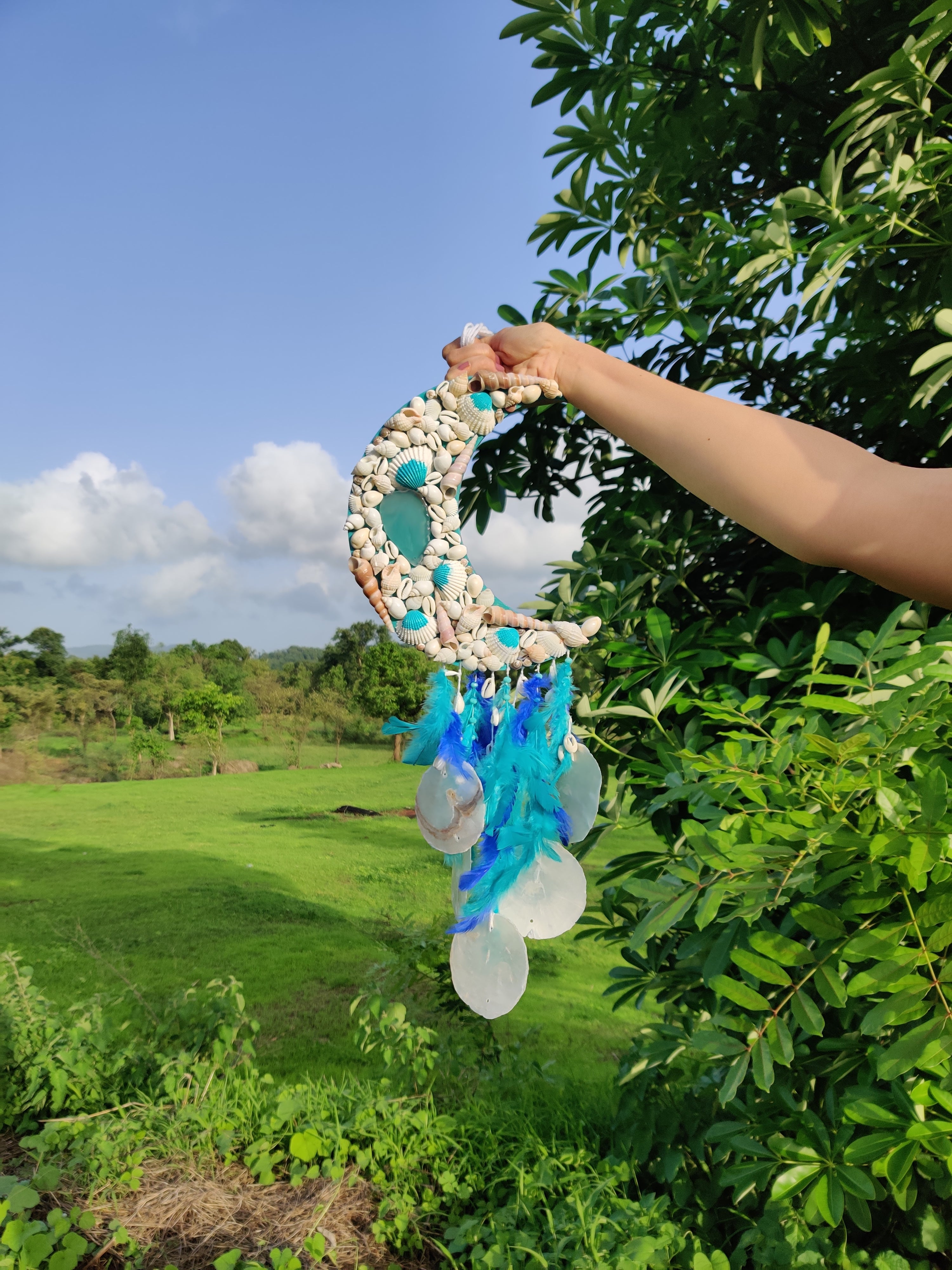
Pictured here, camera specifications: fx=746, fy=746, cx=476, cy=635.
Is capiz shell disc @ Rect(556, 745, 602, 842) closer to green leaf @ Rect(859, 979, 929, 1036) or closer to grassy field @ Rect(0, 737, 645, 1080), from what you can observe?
green leaf @ Rect(859, 979, 929, 1036)

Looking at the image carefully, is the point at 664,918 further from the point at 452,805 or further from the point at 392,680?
the point at 392,680

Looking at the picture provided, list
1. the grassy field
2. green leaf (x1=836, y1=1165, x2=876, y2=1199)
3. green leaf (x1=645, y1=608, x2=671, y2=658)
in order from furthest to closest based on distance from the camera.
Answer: the grassy field
green leaf (x1=645, y1=608, x2=671, y2=658)
green leaf (x1=836, y1=1165, x2=876, y2=1199)

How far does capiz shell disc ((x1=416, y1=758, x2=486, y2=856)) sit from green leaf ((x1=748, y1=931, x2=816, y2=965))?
16.4 inches

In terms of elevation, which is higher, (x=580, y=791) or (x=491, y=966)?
(x=580, y=791)

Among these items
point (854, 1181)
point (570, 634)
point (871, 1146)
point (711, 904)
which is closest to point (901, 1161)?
point (871, 1146)

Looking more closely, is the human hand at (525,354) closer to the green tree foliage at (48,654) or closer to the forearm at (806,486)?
the forearm at (806,486)

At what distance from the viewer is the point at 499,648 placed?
3.19 ft

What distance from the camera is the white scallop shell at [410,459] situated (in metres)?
0.97

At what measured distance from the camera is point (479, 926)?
0.97 meters

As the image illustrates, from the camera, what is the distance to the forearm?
0.75 meters

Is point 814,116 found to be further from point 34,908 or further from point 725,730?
point 34,908

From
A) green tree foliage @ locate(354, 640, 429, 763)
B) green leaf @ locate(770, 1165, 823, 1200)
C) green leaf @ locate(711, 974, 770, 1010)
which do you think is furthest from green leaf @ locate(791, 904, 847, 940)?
green tree foliage @ locate(354, 640, 429, 763)

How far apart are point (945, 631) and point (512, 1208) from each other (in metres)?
1.82

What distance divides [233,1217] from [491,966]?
1.73 meters
